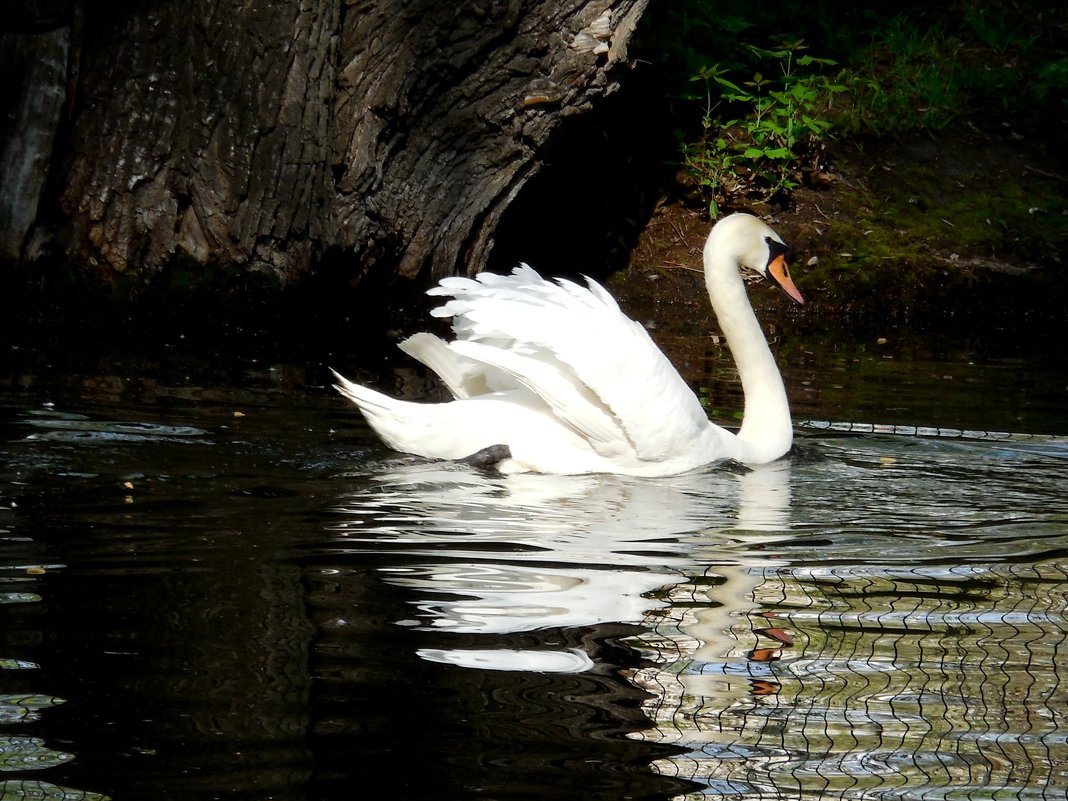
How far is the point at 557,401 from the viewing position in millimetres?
5285

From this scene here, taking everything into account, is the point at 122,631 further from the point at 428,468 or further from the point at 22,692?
the point at 428,468

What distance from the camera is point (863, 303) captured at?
10266 mm

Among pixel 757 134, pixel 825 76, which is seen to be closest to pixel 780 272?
pixel 757 134

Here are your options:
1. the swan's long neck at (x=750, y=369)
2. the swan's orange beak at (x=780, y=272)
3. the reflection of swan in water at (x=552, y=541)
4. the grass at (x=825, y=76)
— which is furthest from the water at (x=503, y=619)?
the grass at (x=825, y=76)

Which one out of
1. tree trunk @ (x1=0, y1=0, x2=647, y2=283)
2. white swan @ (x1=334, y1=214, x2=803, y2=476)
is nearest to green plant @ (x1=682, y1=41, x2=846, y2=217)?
tree trunk @ (x1=0, y1=0, x2=647, y2=283)

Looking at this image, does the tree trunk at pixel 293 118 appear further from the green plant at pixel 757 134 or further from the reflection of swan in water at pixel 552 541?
the reflection of swan in water at pixel 552 541

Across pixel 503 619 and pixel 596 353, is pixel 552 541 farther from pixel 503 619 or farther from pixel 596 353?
pixel 596 353

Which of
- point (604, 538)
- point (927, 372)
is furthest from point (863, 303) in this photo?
point (604, 538)

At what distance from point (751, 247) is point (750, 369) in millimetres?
570

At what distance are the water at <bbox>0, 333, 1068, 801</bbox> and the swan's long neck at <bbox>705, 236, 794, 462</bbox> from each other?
0.59 ft

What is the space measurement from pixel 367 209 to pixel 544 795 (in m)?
6.28

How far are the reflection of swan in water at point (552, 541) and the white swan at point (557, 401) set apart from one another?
93 millimetres

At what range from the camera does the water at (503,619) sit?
8.80 ft

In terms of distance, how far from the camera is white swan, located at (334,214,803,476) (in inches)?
206
